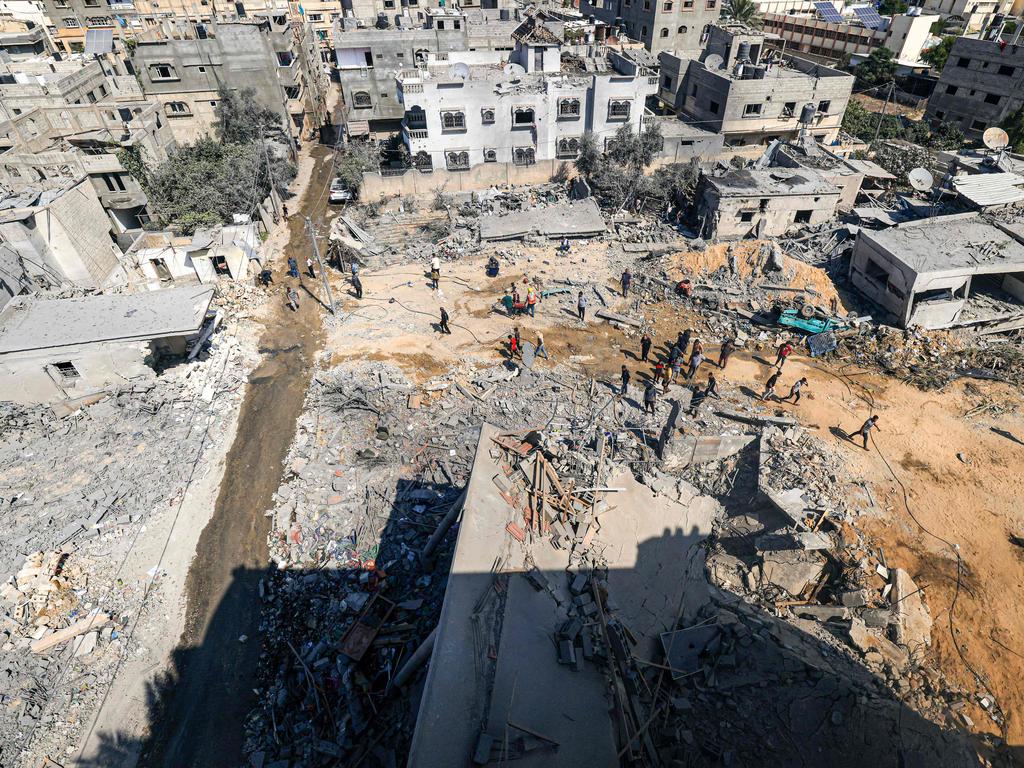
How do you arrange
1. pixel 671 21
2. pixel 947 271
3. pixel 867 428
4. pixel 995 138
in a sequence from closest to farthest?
pixel 867 428
pixel 947 271
pixel 995 138
pixel 671 21

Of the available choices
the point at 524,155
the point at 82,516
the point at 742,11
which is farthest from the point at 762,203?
the point at 742,11

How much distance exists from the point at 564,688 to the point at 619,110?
35.0 m

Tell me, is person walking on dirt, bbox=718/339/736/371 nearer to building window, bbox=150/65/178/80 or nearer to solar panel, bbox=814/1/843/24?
building window, bbox=150/65/178/80

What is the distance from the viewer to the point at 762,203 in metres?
27.7

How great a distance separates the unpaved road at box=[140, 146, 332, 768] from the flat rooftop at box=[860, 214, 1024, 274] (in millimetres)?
25875

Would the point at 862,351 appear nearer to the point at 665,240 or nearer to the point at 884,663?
the point at 665,240

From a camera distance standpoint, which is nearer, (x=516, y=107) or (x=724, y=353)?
(x=724, y=353)

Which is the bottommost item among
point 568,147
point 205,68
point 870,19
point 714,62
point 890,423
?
point 890,423

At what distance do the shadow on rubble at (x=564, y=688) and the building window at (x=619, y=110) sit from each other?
30.4 metres

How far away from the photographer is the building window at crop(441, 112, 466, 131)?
32947 mm

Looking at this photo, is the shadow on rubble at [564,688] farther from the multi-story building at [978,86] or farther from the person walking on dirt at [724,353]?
the multi-story building at [978,86]

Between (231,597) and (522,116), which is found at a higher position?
(522,116)

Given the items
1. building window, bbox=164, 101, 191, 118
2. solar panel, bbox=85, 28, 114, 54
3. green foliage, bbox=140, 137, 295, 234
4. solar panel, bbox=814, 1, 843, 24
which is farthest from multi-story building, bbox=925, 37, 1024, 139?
solar panel, bbox=85, 28, 114, 54

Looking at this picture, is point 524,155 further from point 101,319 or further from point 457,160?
point 101,319
